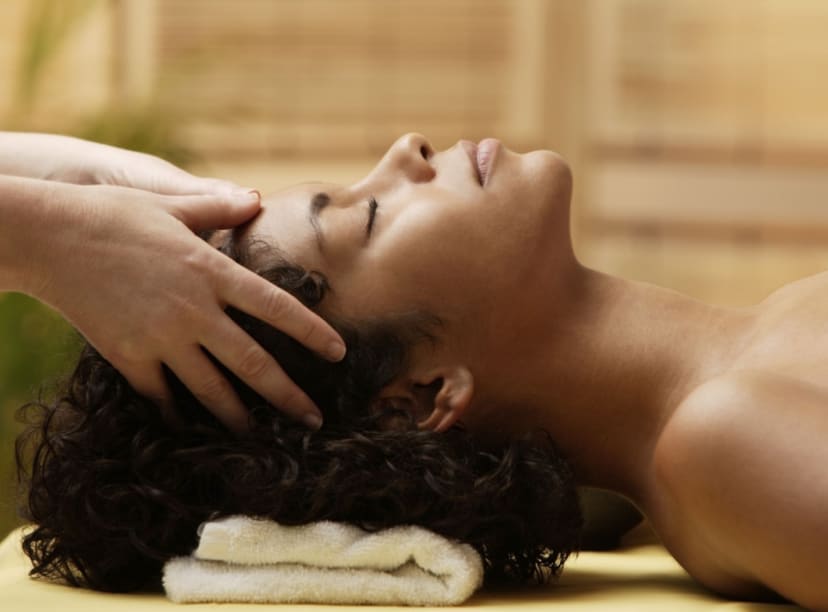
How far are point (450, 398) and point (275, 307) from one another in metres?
0.33

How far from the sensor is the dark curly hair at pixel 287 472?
1.69 m

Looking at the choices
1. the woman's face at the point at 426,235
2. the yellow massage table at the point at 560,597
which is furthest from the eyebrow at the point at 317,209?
the yellow massage table at the point at 560,597

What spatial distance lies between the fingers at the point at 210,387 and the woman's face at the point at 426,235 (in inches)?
7.8

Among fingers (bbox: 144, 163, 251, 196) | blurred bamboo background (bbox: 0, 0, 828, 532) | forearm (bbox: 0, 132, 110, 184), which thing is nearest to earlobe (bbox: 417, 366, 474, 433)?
fingers (bbox: 144, 163, 251, 196)

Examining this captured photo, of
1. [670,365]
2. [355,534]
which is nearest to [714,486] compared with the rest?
[670,365]

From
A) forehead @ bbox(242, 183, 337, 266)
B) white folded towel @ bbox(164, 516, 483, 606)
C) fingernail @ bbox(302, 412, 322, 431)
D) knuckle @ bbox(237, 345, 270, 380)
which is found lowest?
white folded towel @ bbox(164, 516, 483, 606)

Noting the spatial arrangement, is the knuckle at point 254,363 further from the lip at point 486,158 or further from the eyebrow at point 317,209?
the lip at point 486,158

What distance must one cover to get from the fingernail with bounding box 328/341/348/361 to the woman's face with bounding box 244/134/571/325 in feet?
0.34

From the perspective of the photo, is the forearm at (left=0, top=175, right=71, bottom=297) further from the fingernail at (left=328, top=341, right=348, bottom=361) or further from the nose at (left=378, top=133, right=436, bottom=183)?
the nose at (left=378, top=133, right=436, bottom=183)

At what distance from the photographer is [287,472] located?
167 cm

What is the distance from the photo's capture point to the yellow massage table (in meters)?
1.64

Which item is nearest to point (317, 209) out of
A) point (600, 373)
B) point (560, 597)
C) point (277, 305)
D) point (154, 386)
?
point (277, 305)

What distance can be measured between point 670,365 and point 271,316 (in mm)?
638

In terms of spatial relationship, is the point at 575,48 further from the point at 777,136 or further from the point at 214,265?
the point at 214,265
